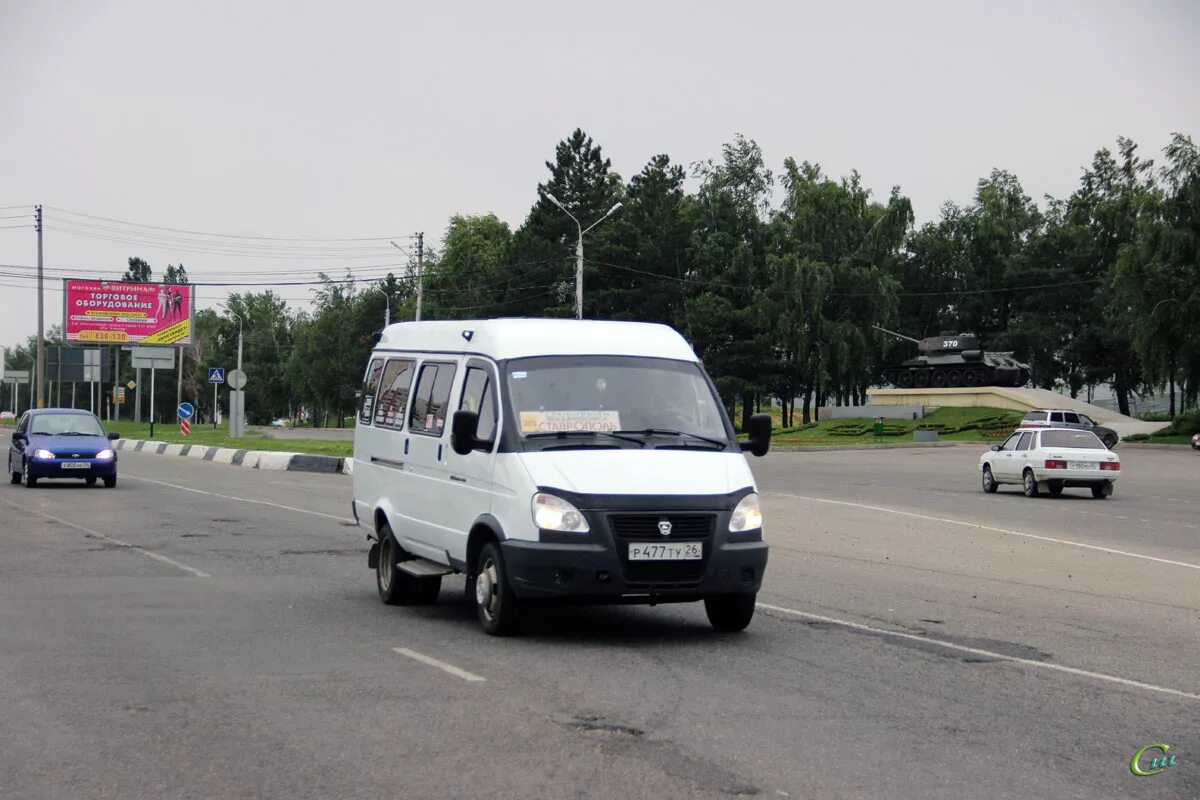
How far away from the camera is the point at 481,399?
33.6 ft

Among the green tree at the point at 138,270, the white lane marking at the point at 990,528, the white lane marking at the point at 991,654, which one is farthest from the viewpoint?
the green tree at the point at 138,270

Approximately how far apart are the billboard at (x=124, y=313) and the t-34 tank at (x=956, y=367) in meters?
38.8

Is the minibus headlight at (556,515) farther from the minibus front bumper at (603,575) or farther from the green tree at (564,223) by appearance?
the green tree at (564,223)

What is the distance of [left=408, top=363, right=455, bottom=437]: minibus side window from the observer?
1080cm

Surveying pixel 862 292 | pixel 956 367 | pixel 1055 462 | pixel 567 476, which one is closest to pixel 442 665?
pixel 567 476

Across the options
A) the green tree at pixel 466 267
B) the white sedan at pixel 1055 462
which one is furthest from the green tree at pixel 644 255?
the white sedan at pixel 1055 462

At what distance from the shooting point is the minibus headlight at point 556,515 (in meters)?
9.02

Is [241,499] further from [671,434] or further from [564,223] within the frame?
[564,223]

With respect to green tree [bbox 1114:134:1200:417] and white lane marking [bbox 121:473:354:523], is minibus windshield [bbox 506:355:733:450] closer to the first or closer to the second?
white lane marking [bbox 121:473:354:523]

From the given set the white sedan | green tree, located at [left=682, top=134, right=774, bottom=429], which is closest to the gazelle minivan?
the white sedan

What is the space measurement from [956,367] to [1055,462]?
2129 inches

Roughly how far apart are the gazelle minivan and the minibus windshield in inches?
0.4

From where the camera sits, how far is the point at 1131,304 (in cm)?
6397

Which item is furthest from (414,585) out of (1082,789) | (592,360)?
(1082,789)
